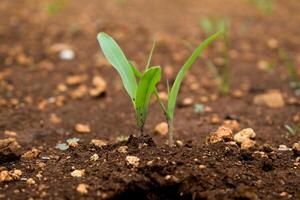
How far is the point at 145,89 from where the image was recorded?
1.83 metres

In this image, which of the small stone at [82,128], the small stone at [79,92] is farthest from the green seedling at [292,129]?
the small stone at [79,92]

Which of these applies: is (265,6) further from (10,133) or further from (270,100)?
(10,133)

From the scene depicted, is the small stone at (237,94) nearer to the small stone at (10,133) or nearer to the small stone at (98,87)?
the small stone at (98,87)

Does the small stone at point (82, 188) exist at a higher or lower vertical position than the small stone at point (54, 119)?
lower

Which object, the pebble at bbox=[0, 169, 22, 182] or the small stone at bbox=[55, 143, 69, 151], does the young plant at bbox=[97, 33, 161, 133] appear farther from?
the pebble at bbox=[0, 169, 22, 182]

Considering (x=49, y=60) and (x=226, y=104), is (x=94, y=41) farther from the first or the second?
(x=226, y=104)

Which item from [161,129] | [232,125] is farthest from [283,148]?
[161,129]

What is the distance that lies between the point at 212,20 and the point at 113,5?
0.91m

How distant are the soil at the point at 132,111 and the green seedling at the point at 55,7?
1.3 inches

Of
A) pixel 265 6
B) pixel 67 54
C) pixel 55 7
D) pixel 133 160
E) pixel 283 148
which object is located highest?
pixel 55 7

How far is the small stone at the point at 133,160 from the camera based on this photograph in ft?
5.53

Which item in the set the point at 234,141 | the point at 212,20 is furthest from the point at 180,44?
the point at 234,141

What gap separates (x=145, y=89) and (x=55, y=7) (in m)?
2.43

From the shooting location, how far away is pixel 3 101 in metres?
2.69
